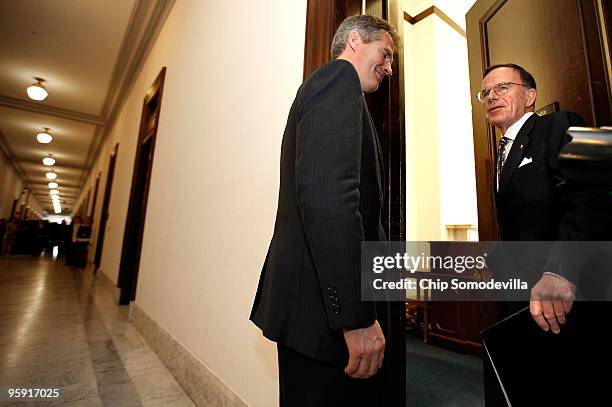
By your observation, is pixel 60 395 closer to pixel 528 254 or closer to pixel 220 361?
pixel 220 361

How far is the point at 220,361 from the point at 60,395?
89 centimetres

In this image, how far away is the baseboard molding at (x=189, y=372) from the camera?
155 cm

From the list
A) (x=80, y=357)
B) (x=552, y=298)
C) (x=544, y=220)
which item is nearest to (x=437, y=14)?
(x=544, y=220)

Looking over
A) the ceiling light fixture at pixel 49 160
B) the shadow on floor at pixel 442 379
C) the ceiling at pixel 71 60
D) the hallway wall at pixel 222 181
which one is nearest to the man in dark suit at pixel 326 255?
the hallway wall at pixel 222 181

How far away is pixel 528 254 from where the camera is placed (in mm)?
1147

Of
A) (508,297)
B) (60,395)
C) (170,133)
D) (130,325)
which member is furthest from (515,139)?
(130,325)

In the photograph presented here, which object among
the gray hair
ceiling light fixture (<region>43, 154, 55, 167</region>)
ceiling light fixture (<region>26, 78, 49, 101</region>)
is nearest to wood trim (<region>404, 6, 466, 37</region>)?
the gray hair

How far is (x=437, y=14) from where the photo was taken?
4.35 meters

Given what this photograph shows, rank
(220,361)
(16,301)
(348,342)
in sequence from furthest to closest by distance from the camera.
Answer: (16,301) → (220,361) → (348,342)

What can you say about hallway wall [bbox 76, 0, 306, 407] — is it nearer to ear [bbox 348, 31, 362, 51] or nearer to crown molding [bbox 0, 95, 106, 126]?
ear [bbox 348, 31, 362, 51]

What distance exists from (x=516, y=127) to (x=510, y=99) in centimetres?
13

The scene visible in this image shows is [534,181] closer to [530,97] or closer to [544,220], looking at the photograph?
[544,220]

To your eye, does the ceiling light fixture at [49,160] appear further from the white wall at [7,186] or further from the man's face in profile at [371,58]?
the man's face in profile at [371,58]

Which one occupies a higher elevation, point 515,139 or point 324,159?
point 515,139
